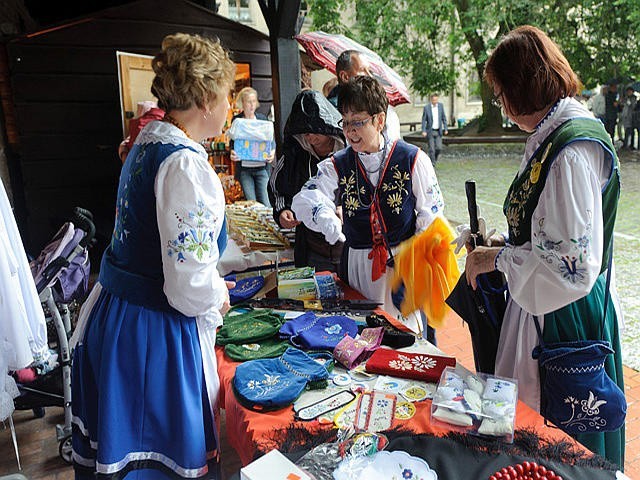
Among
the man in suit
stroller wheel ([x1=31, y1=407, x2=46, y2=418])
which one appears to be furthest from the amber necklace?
the man in suit

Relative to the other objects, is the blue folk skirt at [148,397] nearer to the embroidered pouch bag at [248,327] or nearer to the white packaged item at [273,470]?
the embroidered pouch bag at [248,327]

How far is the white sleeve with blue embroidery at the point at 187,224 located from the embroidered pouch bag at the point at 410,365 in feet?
1.86

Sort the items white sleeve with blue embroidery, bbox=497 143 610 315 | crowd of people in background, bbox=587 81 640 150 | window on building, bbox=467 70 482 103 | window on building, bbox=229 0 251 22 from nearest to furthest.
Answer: white sleeve with blue embroidery, bbox=497 143 610 315 → crowd of people in background, bbox=587 81 640 150 → window on building, bbox=229 0 251 22 → window on building, bbox=467 70 482 103

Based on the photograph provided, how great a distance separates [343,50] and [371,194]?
1971mm

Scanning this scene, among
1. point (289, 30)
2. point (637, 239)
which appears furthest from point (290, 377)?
point (637, 239)

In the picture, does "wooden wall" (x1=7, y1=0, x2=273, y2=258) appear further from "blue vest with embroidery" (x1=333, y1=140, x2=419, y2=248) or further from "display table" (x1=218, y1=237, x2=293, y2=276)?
"blue vest with embroidery" (x1=333, y1=140, x2=419, y2=248)

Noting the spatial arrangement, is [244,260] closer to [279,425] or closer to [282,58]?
[279,425]

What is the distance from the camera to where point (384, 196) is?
2.38 m

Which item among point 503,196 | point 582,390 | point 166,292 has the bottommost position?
point 503,196

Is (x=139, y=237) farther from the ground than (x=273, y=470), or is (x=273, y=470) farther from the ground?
(x=139, y=237)

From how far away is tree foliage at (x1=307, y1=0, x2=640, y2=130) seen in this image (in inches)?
514

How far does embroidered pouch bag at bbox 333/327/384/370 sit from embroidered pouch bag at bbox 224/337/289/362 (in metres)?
0.20

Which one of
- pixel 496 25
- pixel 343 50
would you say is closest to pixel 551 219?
pixel 343 50

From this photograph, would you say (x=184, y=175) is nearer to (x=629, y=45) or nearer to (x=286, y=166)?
(x=286, y=166)
